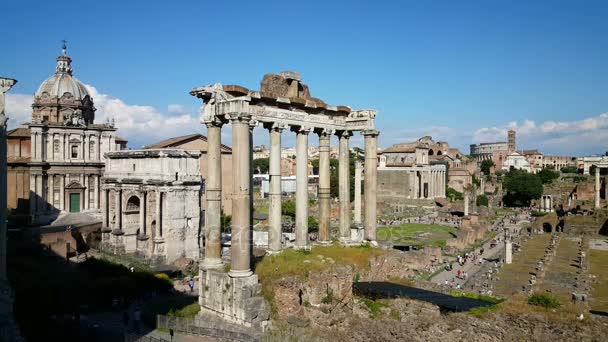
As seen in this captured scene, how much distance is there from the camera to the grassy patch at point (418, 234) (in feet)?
145

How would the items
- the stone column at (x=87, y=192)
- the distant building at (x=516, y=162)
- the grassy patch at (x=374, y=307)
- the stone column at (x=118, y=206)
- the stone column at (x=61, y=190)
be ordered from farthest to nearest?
the distant building at (x=516, y=162), the stone column at (x=87, y=192), the stone column at (x=61, y=190), the stone column at (x=118, y=206), the grassy patch at (x=374, y=307)

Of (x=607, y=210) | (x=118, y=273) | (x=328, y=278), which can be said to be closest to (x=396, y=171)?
(x=607, y=210)

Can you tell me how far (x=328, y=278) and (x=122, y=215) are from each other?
2424 centimetres

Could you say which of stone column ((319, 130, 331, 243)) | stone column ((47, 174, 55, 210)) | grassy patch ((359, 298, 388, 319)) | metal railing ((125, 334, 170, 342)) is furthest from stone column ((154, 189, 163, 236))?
grassy patch ((359, 298, 388, 319))

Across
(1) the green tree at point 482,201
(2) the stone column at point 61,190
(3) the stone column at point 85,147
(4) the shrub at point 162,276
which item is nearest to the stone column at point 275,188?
(4) the shrub at point 162,276

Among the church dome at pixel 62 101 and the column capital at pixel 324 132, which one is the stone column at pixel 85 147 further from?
the column capital at pixel 324 132

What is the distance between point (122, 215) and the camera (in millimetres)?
34688

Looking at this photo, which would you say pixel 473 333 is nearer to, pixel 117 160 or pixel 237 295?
pixel 237 295

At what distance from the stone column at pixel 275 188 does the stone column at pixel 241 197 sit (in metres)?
2.08

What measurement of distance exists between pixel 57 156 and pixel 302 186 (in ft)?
93.5

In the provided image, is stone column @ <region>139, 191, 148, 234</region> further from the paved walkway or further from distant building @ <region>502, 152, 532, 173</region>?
distant building @ <region>502, 152, 532, 173</region>

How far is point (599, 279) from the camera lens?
1152 inches

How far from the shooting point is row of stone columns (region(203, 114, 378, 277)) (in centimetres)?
1402

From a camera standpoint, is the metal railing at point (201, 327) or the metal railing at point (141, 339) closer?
the metal railing at point (201, 327)
